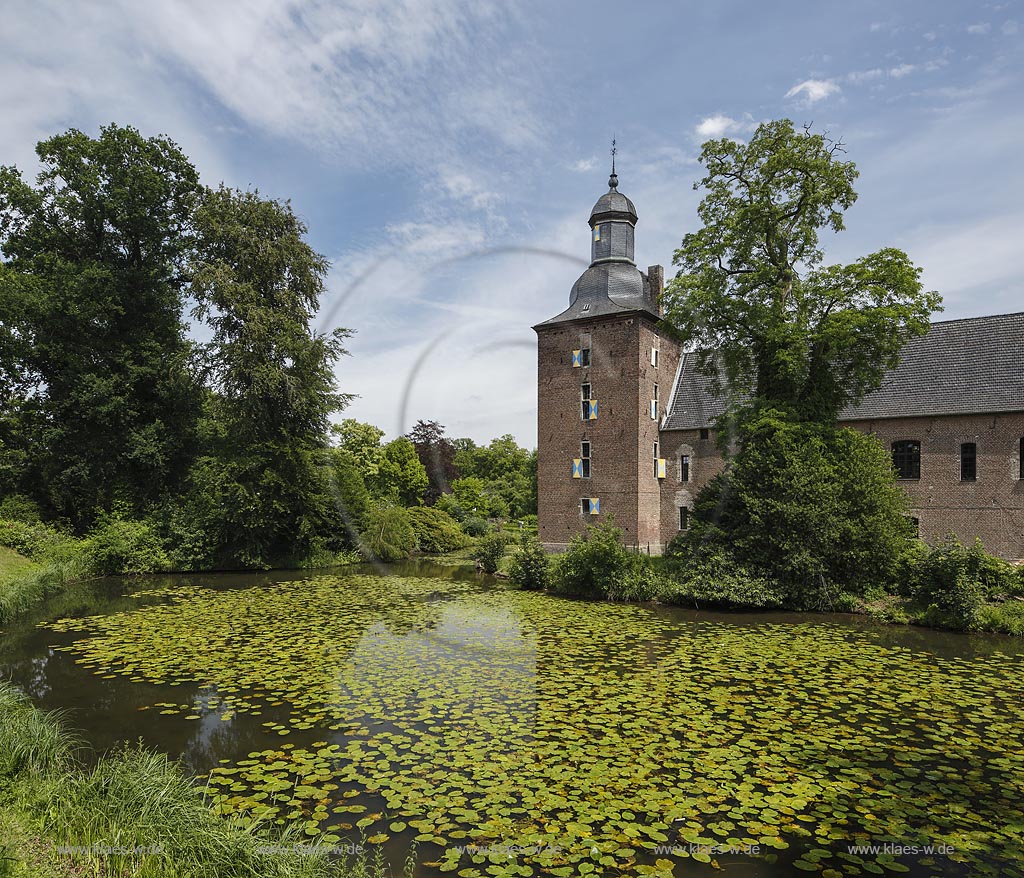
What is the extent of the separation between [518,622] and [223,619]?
6580 millimetres

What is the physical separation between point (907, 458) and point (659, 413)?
9.41 metres

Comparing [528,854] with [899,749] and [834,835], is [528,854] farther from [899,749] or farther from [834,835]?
[899,749]

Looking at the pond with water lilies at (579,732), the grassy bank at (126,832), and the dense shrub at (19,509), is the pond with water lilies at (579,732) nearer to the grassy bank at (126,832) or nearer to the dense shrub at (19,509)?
the grassy bank at (126,832)

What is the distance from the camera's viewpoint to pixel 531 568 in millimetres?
18141

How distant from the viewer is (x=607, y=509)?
2558 centimetres

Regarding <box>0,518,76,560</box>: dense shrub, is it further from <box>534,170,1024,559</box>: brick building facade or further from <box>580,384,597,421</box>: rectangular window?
<box>580,384,597,421</box>: rectangular window

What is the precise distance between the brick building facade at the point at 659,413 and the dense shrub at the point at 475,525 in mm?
2908

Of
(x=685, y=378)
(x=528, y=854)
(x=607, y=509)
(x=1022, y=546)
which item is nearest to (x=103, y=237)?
(x=607, y=509)

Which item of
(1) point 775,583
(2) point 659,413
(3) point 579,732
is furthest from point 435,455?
(3) point 579,732

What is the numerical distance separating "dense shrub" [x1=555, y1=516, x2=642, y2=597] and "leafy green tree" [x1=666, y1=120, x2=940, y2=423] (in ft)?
19.5

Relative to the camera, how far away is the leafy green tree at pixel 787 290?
15891 millimetres

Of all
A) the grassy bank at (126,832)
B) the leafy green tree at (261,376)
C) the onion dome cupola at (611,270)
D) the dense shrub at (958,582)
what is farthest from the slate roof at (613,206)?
the grassy bank at (126,832)

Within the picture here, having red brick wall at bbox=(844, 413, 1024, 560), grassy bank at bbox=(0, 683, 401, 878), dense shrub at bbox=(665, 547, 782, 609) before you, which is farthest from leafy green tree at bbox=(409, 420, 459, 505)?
grassy bank at bbox=(0, 683, 401, 878)

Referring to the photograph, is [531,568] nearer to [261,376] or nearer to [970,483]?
[261,376]
